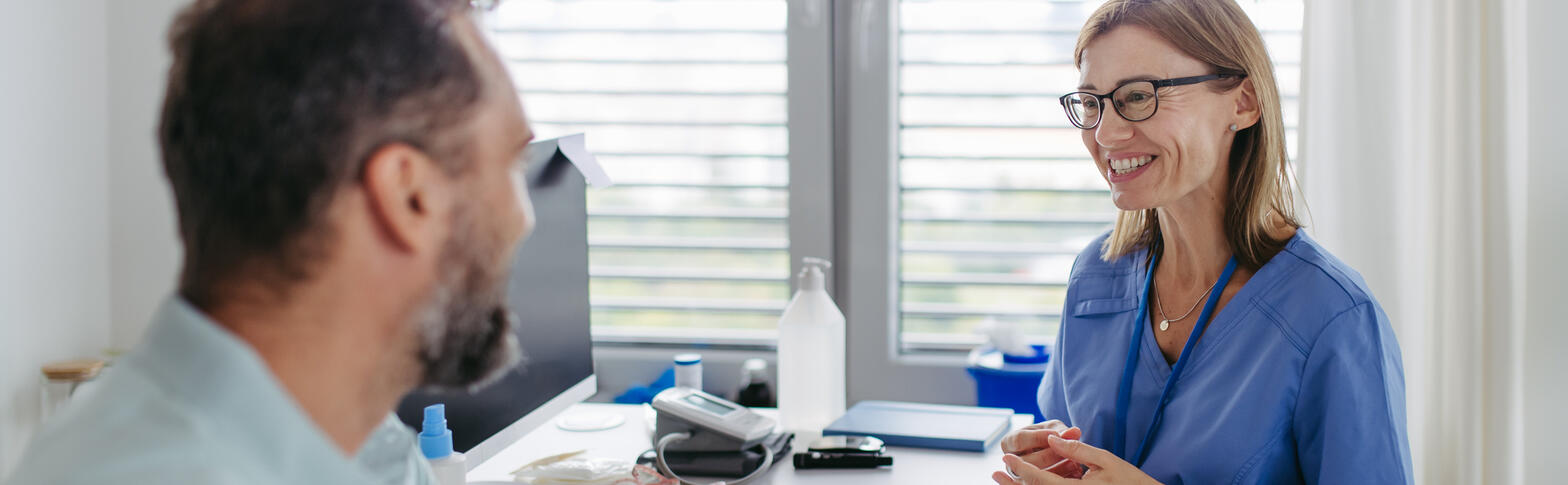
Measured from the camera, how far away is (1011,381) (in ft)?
6.63

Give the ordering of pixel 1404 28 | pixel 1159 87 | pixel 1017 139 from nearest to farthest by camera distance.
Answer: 1. pixel 1159 87
2. pixel 1404 28
3. pixel 1017 139

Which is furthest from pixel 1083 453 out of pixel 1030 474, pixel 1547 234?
pixel 1547 234

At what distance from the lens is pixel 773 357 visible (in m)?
2.34

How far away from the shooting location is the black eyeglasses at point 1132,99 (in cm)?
138

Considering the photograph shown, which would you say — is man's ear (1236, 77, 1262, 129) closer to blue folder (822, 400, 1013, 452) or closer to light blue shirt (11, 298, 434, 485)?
blue folder (822, 400, 1013, 452)

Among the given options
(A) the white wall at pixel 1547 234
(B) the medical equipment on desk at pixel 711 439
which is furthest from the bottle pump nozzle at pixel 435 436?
(A) the white wall at pixel 1547 234

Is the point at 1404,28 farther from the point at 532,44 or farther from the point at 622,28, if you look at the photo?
the point at 532,44

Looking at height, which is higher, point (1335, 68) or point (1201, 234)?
point (1335, 68)

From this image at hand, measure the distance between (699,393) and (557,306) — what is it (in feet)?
0.85

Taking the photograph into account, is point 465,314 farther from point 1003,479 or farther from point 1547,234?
point 1547,234

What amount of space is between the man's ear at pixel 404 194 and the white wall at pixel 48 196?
1.56 metres

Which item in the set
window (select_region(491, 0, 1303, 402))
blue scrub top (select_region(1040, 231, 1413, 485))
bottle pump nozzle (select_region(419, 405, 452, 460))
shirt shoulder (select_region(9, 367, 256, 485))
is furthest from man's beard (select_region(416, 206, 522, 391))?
window (select_region(491, 0, 1303, 402))

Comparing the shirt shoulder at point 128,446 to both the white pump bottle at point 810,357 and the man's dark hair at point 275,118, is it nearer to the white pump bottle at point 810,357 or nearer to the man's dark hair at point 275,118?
the man's dark hair at point 275,118

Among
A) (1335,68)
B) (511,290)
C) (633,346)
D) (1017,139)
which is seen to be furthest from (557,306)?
(1335,68)
